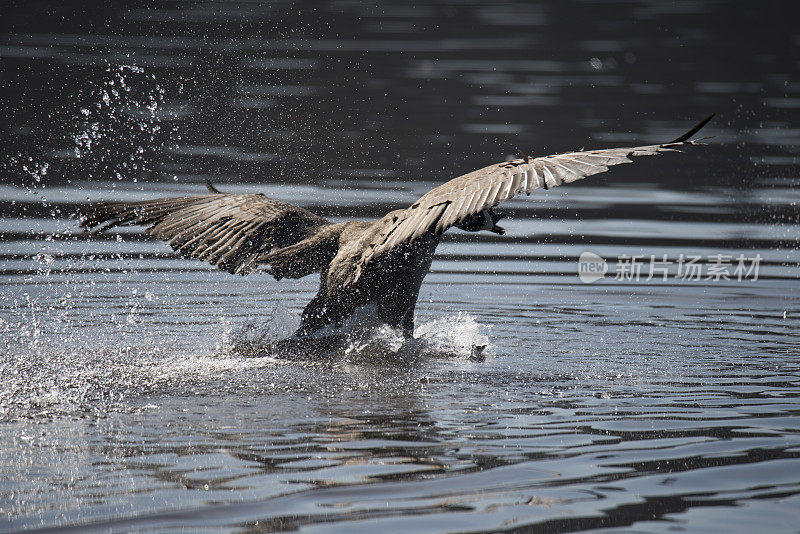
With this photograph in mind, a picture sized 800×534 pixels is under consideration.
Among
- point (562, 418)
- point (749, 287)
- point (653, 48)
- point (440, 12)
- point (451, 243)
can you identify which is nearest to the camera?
point (562, 418)

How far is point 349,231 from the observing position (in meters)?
7.61

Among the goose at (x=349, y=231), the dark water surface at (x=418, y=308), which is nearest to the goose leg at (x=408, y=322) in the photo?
the goose at (x=349, y=231)

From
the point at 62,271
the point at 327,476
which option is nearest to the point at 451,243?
the point at 62,271

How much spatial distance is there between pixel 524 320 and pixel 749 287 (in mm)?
2588

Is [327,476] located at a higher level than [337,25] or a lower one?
lower

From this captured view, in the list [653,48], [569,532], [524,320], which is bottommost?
[569,532]

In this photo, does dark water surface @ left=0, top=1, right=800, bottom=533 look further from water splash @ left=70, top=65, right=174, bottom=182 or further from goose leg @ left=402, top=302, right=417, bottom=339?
goose leg @ left=402, top=302, right=417, bottom=339

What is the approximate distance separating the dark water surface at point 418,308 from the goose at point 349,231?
38 cm

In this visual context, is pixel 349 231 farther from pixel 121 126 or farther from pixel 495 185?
pixel 121 126

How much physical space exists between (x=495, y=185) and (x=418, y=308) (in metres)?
3.06

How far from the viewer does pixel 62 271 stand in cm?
1015

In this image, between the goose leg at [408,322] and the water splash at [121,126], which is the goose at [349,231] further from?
the water splash at [121,126]

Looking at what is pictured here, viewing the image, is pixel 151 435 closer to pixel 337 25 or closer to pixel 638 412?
pixel 638 412

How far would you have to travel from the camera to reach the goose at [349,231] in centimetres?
623
